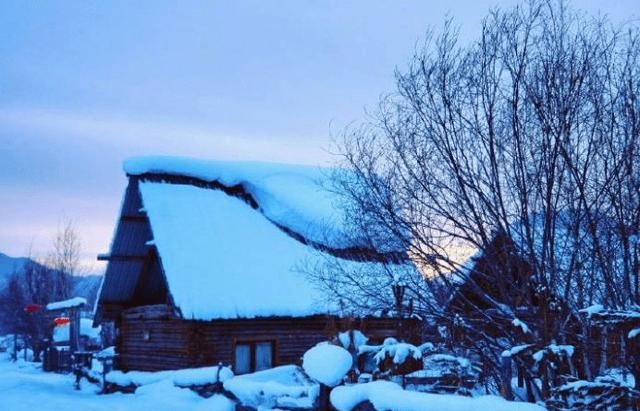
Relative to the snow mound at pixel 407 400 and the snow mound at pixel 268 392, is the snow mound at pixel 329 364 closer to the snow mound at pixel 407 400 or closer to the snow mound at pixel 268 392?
the snow mound at pixel 407 400

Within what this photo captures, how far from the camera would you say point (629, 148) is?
8531 mm

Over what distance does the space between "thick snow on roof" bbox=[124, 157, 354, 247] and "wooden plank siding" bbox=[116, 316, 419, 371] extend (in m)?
2.65

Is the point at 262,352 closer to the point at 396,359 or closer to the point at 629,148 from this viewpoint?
the point at 396,359

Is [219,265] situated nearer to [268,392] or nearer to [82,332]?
[268,392]

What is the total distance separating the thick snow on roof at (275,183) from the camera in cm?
2242

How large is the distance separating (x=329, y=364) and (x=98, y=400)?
42.2 feet

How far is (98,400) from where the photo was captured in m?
18.5

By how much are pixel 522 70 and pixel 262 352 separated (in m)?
12.6

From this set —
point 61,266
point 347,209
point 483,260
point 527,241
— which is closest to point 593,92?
point 527,241

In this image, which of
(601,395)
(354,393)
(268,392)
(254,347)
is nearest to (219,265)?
(254,347)

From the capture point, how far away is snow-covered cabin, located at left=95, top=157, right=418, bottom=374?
1872 centimetres

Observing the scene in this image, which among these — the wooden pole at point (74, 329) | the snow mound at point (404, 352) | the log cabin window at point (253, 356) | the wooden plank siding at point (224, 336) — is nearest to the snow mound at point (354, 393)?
the snow mound at point (404, 352)

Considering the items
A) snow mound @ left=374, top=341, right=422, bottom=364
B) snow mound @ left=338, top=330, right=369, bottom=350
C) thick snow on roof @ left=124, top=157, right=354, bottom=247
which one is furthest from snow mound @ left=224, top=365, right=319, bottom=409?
thick snow on roof @ left=124, top=157, right=354, bottom=247

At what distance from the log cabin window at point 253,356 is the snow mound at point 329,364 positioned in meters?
12.3
